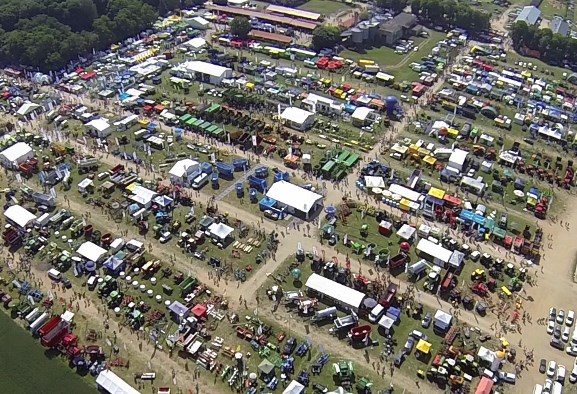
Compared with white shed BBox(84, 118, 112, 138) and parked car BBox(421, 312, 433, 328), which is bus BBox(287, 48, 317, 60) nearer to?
white shed BBox(84, 118, 112, 138)

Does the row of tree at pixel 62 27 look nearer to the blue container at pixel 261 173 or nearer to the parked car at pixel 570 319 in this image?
the blue container at pixel 261 173

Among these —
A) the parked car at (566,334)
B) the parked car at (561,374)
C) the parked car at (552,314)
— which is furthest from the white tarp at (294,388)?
the parked car at (552,314)

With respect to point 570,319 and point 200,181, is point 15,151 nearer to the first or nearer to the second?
point 200,181

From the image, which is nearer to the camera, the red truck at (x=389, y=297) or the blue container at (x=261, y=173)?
the red truck at (x=389, y=297)

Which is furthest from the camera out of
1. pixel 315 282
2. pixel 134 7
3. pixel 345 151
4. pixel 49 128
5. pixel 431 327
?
pixel 134 7

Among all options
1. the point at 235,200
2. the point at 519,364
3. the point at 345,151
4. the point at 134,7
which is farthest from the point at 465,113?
the point at 134,7

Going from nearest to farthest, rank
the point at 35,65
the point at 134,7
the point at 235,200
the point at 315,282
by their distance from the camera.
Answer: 1. the point at 315,282
2. the point at 235,200
3. the point at 35,65
4. the point at 134,7

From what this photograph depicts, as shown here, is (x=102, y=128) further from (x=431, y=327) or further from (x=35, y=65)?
(x=431, y=327)
